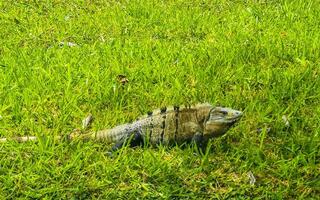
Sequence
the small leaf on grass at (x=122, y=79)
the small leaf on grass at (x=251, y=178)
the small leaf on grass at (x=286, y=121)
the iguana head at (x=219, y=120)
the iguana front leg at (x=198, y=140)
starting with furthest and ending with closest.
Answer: the small leaf on grass at (x=122, y=79) < the small leaf on grass at (x=286, y=121) < the iguana front leg at (x=198, y=140) < the iguana head at (x=219, y=120) < the small leaf on grass at (x=251, y=178)

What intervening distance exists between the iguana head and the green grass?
0.61 feet

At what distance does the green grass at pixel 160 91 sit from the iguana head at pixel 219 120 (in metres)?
0.19

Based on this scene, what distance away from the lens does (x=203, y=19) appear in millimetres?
7367

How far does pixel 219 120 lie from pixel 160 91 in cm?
111

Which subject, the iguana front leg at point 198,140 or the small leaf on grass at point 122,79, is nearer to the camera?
the iguana front leg at point 198,140

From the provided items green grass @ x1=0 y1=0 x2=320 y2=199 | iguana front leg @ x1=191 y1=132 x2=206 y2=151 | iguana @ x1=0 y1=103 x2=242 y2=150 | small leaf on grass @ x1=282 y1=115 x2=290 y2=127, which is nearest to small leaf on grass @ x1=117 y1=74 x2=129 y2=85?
green grass @ x1=0 y1=0 x2=320 y2=199

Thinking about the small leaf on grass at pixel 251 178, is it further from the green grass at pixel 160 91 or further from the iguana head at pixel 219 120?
the iguana head at pixel 219 120

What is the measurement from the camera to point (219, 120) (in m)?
4.05

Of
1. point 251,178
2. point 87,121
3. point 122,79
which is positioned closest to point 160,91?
point 122,79

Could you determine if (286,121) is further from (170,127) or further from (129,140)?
(129,140)

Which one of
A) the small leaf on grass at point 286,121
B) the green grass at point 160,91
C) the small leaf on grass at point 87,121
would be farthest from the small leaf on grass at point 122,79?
the small leaf on grass at point 286,121

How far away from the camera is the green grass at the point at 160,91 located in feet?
12.8

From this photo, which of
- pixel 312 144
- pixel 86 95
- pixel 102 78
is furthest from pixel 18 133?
pixel 312 144

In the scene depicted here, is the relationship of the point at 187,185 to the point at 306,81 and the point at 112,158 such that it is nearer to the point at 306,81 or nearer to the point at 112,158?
the point at 112,158
